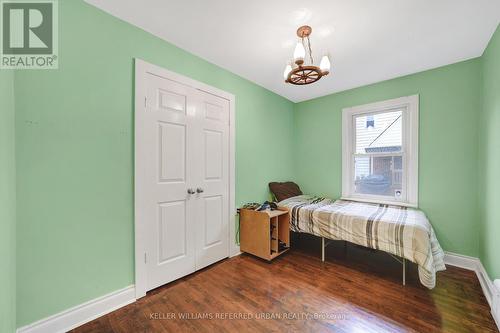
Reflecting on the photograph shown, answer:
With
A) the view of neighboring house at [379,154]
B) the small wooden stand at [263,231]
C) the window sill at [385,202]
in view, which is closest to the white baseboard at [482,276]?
the window sill at [385,202]

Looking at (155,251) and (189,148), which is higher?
(189,148)

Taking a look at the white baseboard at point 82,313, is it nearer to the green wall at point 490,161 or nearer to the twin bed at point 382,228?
the twin bed at point 382,228

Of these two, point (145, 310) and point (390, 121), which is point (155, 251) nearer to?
point (145, 310)

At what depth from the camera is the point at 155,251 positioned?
192cm

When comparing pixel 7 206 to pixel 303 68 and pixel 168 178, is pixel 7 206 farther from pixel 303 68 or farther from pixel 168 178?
pixel 303 68

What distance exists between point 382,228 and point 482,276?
3.60 feet

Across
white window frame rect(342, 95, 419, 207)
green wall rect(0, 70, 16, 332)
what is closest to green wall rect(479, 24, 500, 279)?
white window frame rect(342, 95, 419, 207)

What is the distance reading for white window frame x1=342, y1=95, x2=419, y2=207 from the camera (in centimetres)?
268

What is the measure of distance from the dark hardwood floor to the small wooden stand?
0.20 meters

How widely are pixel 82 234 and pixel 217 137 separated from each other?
159 centimetres

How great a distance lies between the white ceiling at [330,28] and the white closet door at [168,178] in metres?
0.54

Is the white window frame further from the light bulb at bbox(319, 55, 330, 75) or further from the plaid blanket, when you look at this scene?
the light bulb at bbox(319, 55, 330, 75)

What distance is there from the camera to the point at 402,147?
2.82 meters

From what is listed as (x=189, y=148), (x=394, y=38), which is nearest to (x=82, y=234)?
(x=189, y=148)
